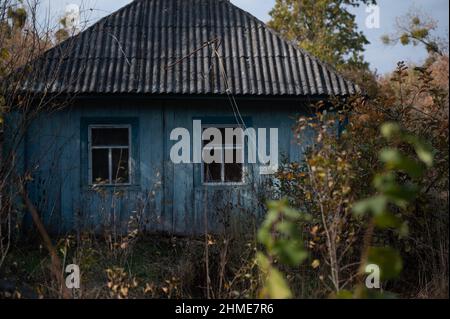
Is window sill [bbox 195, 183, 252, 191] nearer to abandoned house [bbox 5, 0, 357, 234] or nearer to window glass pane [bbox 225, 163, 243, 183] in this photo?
abandoned house [bbox 5, 0, 357, 234]

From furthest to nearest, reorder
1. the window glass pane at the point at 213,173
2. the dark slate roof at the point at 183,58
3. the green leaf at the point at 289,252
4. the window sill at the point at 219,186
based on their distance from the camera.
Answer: the window glass pane at the point at 213,173
the window sill at the point at 219,186
the dark slate roof at the point at 183,58
the green leaf at the point at 289,252

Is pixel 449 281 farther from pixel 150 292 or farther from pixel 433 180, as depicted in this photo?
pixel 150 292

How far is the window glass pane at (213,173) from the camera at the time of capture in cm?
938

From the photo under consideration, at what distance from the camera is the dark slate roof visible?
349 inches

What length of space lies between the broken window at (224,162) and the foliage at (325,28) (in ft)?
48.0

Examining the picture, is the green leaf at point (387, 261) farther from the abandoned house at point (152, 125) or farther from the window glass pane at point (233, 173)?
the window glass pane at point (233, 173)

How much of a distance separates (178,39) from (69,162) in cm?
316

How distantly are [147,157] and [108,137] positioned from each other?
0.80 metres

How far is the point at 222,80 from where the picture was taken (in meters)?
9.09

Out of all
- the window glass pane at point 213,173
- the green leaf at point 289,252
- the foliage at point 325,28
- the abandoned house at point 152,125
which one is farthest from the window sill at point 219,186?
the foliage at point 325,28

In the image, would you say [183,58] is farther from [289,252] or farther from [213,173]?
[289,252]

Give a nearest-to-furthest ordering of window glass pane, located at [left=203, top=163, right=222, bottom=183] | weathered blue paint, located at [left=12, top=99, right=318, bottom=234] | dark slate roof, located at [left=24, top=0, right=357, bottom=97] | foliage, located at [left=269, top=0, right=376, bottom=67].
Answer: dark slate roof, located at [left=24, top=0, right=357, bottom=97] < weathered blue paint, located at [left=12, top=99, right=318, bottom=234] < window glass pane, located at [left=203, top=163, right=222, bottom=183] < foliage, located at [left=269, top=0, right=376, bottom=67]

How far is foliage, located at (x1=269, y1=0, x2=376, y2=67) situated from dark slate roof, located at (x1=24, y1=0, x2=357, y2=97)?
1300 centimetres

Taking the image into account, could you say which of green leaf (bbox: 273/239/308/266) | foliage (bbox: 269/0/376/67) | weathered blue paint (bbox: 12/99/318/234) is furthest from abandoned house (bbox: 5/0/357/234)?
foliage (bbox: 269/0/376/67)
